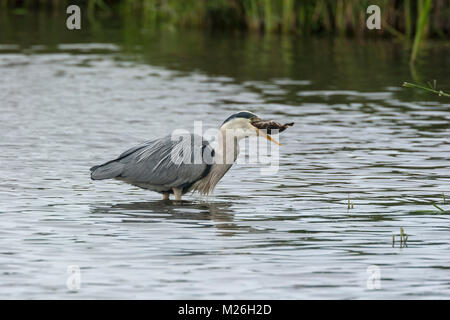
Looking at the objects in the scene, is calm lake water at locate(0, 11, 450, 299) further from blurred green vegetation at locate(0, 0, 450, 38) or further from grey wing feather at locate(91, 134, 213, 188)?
blurred green vegetation at locate(0, 0, 450, 38)

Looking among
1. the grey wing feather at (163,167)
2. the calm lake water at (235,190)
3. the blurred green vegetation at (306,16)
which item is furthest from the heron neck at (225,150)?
the blurred green vegetation at (306,16)

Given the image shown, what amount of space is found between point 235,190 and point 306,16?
14.8m

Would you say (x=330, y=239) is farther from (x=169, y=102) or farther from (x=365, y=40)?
(x=365, y=40)

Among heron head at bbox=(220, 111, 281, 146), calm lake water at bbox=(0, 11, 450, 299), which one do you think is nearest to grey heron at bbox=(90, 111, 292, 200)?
heron head at bbox=(220, 111, 281, 146)

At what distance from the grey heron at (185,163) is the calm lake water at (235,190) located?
22 cm

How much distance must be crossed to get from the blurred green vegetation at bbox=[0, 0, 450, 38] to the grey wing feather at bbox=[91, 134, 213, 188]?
11.5m

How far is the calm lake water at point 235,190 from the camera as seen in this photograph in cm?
675

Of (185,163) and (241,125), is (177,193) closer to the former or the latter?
(185,163)

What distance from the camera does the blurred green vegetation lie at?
22.1 m

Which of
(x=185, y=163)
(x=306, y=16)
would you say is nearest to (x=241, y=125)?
(x=185, y=163)

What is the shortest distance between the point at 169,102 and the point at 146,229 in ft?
26.4

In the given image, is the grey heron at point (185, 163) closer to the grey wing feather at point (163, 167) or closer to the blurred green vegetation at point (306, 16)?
the grey wing feather at point (163, 167)

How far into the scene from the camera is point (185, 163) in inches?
359

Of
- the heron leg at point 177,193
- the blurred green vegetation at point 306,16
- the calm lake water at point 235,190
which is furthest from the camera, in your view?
the blurred green vegetation at point 306,16
